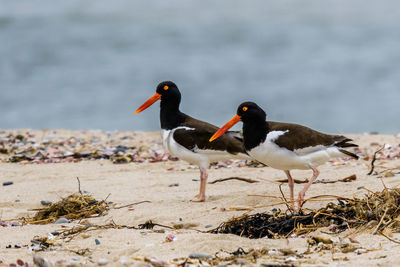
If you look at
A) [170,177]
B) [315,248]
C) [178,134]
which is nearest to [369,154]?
[170,177]

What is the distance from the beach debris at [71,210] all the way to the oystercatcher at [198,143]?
1.37m

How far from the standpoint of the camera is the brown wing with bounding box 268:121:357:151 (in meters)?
7.75

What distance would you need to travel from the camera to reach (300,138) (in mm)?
7867

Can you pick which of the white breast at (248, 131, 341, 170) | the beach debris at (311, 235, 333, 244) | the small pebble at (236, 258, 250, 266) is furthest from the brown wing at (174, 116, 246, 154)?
the small pebble at (236, 258, 250, 266)

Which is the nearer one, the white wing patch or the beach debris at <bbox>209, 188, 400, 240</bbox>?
the beach debris at <bbox>209, 188, 400, 240</bbox>

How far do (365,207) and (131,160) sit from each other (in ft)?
22.4

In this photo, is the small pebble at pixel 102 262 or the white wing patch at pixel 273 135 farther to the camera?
the white wing patch at pixel 273 135

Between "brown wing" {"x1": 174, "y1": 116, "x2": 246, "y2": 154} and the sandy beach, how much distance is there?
0.67m

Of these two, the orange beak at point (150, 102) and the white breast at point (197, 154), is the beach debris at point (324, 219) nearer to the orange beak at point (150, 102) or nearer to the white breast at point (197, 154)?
the white breast at point (197, 154)

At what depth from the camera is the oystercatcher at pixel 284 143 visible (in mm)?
7719

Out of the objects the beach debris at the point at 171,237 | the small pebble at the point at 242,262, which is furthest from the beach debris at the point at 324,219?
the small pebble at the point at 242,262

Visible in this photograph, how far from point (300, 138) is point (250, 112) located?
2.35 ft

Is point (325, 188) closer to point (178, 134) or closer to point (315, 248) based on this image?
point (178, 134)

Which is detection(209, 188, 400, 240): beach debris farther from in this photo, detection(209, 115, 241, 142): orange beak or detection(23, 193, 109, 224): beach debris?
detection(23, 193, 109, 224): beach debris
